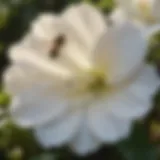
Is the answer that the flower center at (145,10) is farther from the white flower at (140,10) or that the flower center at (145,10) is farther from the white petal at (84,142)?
the white petal at (84,142)

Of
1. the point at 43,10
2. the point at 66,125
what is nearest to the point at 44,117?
the point at 66,125

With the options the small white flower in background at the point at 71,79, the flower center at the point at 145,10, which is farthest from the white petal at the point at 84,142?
the flower center at the point at 145,10

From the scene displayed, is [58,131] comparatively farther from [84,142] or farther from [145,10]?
[145,10]

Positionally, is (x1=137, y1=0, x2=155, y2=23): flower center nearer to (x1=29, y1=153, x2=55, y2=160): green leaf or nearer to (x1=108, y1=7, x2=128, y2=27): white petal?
(x1=108, y1=7, x2=128, y2=27): white petal

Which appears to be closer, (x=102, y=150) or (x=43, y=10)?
(x=102, y=150)

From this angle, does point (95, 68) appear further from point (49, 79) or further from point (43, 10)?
point (43, 10)

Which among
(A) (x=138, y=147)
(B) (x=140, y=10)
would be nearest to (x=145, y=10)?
(B) (x=140, y=10)
